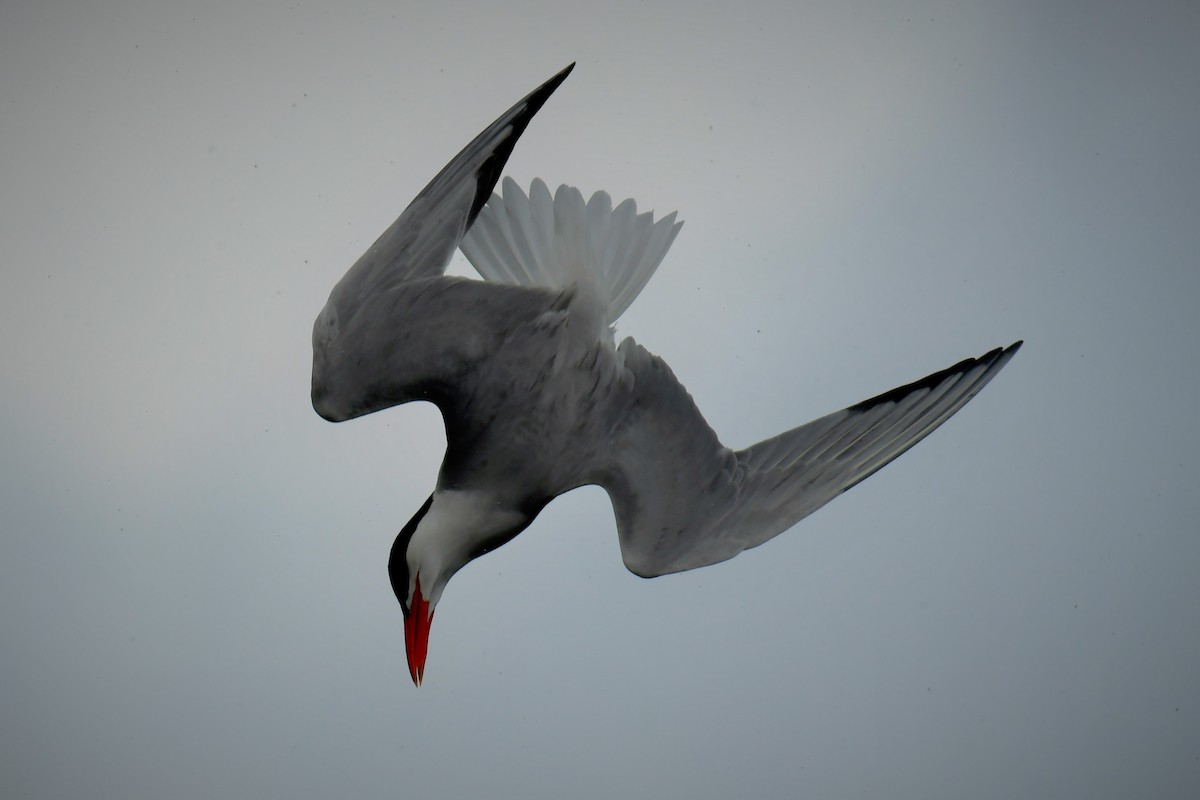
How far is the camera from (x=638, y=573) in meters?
1.50

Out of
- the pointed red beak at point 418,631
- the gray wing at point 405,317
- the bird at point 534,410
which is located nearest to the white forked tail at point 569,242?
the bird at point 534,410

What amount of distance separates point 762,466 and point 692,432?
12 cm

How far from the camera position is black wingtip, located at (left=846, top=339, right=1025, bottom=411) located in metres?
1.52

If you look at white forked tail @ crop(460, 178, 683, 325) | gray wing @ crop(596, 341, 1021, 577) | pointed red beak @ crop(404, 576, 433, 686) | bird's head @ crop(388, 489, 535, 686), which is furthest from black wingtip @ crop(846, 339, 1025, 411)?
pointed red beak @ crop(404, 576, 433, 686)

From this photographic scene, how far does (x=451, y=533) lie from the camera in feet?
4.78

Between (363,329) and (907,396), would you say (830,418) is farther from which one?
(363,329)

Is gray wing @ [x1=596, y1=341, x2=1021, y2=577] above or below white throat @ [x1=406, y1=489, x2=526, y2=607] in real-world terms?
above

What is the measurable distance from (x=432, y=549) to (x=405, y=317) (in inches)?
12.6

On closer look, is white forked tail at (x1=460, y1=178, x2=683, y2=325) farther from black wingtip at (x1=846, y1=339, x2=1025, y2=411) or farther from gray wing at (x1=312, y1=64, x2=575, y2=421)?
black wingtip at (x1=846, y1=339, x2=1025, y2=411)

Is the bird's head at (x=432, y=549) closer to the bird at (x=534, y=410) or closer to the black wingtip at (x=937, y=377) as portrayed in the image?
the bird at (x=534, y=410)

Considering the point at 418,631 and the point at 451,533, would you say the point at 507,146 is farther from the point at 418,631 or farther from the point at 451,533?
the point at 418,631

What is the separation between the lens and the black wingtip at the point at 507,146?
1.47m

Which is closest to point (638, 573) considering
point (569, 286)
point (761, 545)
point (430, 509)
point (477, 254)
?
point (761, 545)

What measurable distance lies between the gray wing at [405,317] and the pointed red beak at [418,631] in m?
0.27
